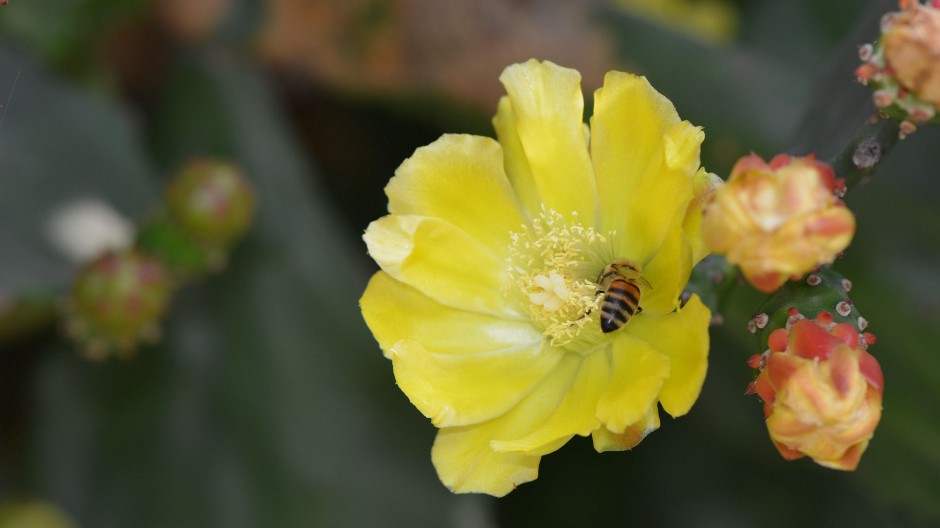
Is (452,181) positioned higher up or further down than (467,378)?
higher up

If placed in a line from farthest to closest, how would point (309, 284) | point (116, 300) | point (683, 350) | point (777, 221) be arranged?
1. point (309, 284)
2. point (116, 300)
3. point (683, 350)
4. point (777, 221)

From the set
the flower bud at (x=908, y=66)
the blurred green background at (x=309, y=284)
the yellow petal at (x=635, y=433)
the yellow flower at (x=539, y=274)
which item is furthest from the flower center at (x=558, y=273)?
the blurred green background at (x=309, y=284)

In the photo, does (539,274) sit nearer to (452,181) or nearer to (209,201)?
(452,181)

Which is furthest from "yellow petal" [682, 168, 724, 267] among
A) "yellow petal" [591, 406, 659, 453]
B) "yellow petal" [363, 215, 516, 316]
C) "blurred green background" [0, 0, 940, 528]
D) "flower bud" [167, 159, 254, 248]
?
"flower bud" [167, 159, 254, 248]

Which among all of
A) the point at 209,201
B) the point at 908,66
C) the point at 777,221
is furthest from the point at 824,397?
the point at 209,201

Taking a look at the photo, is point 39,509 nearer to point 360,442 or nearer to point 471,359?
point 360,442

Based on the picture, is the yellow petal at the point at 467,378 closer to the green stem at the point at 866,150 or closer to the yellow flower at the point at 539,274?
the yellow flower at the point at 539,274

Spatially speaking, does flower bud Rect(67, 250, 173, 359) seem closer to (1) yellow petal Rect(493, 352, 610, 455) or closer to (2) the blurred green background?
(2) the blurred green background
